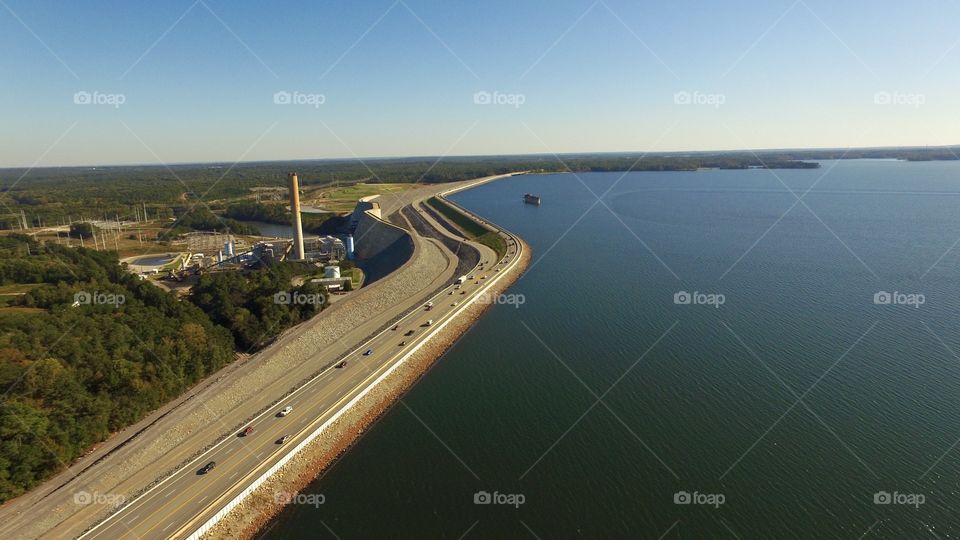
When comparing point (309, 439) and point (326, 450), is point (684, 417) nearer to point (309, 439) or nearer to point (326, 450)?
point (326, 450)

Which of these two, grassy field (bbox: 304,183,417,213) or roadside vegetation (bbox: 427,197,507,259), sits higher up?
grassy field (bbox: 304,183,417,213)

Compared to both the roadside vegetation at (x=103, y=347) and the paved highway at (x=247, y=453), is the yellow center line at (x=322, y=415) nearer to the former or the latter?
the paved highway at (x=247, y=453)

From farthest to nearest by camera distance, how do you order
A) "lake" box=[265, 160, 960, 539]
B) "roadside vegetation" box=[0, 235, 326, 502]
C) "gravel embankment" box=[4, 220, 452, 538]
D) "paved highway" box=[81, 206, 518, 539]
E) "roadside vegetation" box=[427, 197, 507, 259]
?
"roadside vegetation" box=[427, 197, 507, 259] → "roadside vegetation" box=[0, 235, 326, 502] → "lake" box=[265, 160, 960, 539] → "gravel embankment" box=[4, 220, 452, 538] → "paved highway" box=[81, 206, 518, 539]

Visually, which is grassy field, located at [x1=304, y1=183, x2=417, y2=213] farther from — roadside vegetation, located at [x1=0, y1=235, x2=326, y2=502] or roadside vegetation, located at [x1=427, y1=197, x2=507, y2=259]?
roadside vegetation, located at [x1=0, y1=235, x2=326, y2=502]

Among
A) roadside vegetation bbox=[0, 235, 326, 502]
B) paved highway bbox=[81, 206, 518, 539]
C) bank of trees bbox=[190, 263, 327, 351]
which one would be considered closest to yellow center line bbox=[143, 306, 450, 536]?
paved highway bbox=[81, 206, 518, 539]

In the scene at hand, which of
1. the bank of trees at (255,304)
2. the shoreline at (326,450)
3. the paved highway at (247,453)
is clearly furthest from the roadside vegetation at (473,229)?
the paved highway at (247,453)

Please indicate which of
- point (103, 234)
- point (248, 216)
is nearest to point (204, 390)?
point (103, 234)
